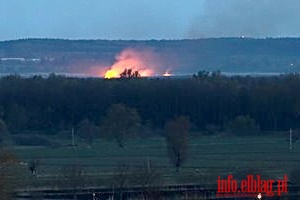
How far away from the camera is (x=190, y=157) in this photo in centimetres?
4294

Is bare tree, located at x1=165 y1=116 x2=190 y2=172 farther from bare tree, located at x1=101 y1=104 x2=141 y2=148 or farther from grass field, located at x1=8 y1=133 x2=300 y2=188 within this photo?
bare tree, located at x1=101 y1=104 x2=141 y2=148

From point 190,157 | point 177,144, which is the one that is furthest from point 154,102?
point 177,144

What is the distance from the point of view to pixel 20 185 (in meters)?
30.5

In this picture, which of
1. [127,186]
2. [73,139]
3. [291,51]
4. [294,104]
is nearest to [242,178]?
[127,186]

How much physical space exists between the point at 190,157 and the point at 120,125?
876 centimetres

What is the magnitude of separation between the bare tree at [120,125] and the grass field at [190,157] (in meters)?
0.43

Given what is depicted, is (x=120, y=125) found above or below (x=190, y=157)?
above

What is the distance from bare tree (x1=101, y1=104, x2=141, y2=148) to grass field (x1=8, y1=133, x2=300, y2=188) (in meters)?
0.43

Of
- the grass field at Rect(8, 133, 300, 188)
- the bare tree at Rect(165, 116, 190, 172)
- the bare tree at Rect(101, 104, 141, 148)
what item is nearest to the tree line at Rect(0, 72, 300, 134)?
the bare tree at Rect(101, 104, 141, 148)

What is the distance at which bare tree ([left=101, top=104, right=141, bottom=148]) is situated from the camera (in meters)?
51.2

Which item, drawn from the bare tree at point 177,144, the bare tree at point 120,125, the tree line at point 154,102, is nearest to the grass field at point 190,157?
the bare tree at point 177,144

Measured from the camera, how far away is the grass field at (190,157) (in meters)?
35.2

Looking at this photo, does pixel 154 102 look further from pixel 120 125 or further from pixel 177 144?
pixel 177 144

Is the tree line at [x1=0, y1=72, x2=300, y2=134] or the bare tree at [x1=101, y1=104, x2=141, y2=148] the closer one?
the bare tree at [x1=101, y1=104, x2=141, y2=148]
